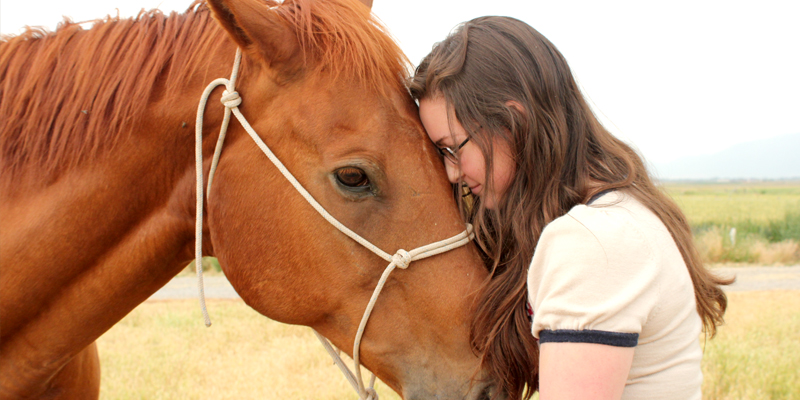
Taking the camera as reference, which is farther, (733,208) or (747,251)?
(733,208)

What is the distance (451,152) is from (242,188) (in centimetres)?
71

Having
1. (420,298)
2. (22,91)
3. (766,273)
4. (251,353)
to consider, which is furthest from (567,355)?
(766,273)

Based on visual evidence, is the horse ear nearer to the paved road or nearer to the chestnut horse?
the chestnut horse

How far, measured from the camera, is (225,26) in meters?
1.49

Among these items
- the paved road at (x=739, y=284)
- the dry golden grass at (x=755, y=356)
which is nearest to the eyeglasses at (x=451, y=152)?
the dry golden grass at (x=755, y=356)

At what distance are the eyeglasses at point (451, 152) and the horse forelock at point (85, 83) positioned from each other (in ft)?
2.79

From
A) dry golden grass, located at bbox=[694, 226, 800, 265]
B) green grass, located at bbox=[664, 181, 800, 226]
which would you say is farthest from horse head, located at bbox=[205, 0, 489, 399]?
dry golden grass, located at bbox=[694, 226, 800, 265]

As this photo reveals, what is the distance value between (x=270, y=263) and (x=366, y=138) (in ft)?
1.72

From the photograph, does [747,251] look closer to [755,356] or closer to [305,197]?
[755,356]

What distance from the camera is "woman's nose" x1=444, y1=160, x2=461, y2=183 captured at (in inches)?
64.6

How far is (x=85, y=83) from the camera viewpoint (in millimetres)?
1654

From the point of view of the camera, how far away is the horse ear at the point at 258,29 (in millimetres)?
1447

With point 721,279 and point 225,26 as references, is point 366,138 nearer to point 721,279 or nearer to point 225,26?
point 225,26

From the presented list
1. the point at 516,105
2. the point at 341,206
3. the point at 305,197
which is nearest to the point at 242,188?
the point at 305,197
